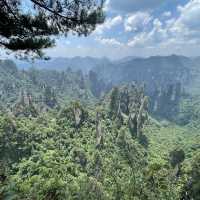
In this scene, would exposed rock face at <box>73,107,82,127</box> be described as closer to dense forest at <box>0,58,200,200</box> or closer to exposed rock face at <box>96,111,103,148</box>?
dense forest at <box>0,58,200,200</box>

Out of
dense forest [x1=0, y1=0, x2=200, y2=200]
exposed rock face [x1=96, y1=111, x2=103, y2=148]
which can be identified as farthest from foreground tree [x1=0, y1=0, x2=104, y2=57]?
exposed rock face [x1=96, y1=111, x2=103, y2=148]

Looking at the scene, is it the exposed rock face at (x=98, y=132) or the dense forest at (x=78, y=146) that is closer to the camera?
the dense forest at (x=78, y=146)

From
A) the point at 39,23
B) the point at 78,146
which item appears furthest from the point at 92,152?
the point at 39,23

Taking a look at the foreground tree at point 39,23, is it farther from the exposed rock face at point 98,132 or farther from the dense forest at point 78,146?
the exposed rock face at point 98,132

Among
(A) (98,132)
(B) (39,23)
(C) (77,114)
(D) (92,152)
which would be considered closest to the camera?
(B) (39,23)

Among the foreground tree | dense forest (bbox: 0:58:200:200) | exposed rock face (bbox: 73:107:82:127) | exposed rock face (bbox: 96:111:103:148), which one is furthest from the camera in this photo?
exposed rock face (bbox: 73:107:82:127)

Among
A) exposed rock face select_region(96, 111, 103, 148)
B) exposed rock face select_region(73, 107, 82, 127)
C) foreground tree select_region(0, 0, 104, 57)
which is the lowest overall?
exposed rock face select_region(96, 111, 103, 148)

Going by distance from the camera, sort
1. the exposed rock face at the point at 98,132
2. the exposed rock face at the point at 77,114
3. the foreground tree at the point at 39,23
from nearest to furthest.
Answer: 1. the foreground tree at the point at 39,23
2. the exposed rock face at the point at 98,132
3. the exposed rock face at the point at 77,114

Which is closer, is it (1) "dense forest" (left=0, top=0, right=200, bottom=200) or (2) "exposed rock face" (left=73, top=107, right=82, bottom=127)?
(1) "dense forest" (left=0, top=0, right=200, bottom=200)

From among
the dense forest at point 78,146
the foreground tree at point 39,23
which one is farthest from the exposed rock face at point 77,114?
the foreground tree at point 39,23

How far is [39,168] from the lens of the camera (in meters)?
56.1

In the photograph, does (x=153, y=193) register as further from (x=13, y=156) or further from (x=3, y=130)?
(x=3, y=130)

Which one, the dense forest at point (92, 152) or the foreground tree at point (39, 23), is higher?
the foreground tree at point (39, 23)

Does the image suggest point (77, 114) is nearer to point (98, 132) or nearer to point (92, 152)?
point (98, 132)
